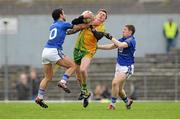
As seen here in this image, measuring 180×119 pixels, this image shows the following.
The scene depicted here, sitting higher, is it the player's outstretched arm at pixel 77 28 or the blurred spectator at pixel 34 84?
the player's outstretched arm at pixel 77 28

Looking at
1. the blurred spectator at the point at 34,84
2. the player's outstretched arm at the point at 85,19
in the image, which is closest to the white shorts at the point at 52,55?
the player's outstretched arm at the point at 85,19

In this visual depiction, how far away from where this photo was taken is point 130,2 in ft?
145

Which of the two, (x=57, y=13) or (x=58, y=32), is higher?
(x=57, y=13)

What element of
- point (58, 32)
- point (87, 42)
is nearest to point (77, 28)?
point (87, 42)

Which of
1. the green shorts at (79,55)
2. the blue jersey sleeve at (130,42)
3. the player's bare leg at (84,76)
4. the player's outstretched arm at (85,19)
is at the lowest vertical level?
the player's bare leg at (84,76)

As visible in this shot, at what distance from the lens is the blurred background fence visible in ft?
126

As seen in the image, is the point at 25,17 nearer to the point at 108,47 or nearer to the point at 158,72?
the point at 158,72

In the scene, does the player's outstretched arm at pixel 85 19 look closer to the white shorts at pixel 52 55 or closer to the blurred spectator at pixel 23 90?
the white shorts at pixel 52 55

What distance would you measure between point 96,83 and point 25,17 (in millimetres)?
6984

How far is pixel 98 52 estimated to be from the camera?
139 feet

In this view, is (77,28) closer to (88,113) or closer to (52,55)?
(52,55)

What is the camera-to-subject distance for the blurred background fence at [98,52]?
38.3 metres

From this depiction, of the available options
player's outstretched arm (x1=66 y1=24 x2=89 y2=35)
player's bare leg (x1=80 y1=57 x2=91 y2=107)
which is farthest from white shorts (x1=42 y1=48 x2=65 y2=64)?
player's outstretched arm (x1=66 y1=24 x2=89 y2=35)

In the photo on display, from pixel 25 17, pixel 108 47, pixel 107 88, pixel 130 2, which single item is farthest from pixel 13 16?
pixel 108 47
